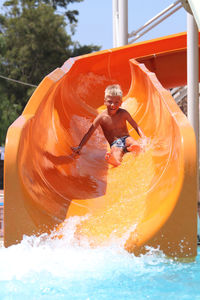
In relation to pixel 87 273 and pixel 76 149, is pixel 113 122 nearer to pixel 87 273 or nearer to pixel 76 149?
pixel 76 149

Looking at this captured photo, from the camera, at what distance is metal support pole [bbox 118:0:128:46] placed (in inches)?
219

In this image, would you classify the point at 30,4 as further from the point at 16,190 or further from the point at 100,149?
the point at 16,190

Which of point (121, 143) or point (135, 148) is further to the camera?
point (121, 143)

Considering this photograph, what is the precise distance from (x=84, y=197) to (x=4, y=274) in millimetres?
1102

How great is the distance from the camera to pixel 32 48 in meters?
16.5

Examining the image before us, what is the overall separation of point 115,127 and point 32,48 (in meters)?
13.4

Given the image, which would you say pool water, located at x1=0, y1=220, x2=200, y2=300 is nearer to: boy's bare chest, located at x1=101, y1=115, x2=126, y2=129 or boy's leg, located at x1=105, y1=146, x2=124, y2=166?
boy's leg, located at x1=105, y1=146, x2=124, y2=166

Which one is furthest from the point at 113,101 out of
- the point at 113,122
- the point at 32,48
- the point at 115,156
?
the point at 32,48

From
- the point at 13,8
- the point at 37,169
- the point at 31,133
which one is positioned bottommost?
the point at 37,169

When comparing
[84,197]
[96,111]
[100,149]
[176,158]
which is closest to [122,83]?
[96,111]

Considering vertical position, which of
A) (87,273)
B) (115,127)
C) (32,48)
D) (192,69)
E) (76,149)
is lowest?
(87,273)

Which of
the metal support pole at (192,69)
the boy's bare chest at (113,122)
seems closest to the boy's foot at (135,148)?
the boy's bare chest at (113,122)

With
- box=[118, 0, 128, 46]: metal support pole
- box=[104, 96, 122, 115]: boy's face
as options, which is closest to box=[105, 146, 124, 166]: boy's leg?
→ box=[104, 96, 122, 115]: boy's face

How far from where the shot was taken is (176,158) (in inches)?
100
